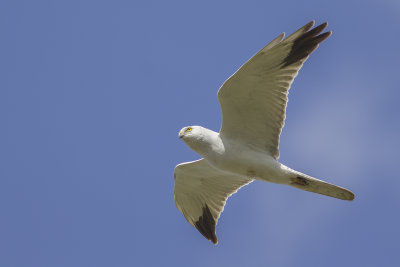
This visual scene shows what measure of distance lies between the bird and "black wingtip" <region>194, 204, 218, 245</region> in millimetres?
1482

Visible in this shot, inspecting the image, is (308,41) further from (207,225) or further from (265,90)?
(207,225)

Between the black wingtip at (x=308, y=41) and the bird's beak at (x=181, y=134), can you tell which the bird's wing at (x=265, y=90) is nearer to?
the black wingtip at (x=308, y=41)

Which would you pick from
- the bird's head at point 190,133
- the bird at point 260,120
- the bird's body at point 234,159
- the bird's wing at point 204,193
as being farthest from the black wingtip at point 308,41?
the bird's wing at point 204,193

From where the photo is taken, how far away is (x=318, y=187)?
35.4 feet

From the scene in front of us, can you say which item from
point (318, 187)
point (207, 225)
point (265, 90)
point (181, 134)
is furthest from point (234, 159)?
point (207, 225)

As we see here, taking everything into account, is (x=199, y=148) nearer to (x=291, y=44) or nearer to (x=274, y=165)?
(x=274, y=165)

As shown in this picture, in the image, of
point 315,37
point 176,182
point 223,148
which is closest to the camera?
point 315,37

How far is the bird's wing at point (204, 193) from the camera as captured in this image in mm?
12562

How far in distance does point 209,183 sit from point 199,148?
1.83 m

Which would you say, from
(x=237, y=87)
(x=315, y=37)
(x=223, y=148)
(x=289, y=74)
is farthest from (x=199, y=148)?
(x=315, y=37)

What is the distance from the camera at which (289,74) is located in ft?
35.2

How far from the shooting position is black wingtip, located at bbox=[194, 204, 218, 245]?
12.9 meters

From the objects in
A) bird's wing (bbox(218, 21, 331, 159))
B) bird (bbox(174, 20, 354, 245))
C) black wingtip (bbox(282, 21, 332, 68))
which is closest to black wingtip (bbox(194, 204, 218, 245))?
bird (bbox(174, 20, 354, 245))

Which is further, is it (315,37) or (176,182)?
(176,182)
